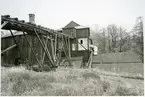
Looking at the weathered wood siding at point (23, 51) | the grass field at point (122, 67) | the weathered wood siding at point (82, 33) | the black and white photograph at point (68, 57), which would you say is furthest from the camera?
the weathered wood siding at point (82, 33)

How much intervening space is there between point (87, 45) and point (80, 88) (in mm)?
12541

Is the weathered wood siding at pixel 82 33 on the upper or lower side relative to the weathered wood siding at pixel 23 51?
upper

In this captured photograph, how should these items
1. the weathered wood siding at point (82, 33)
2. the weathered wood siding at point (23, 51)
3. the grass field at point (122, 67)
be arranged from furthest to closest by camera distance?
the weathered wood siding at point (82, 33)
the weathered wood siding at point (23, 51)
the grass field at point (122, 67)

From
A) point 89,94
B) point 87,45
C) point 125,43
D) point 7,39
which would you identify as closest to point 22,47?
point 7,39

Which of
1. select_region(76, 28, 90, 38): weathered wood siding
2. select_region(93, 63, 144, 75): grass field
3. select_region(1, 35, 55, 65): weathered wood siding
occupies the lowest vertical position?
select_region(93, 63, 144, 75): grass field

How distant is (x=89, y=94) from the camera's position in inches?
224

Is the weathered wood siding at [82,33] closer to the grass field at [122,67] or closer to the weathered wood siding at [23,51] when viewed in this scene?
the grass field at [122,67]

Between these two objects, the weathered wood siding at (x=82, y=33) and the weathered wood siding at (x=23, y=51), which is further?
the weathered wood siding at (x=82, y=33)

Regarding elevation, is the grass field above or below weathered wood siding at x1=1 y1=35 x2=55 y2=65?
below

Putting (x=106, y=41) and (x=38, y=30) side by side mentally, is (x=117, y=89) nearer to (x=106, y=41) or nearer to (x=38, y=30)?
(x=38, y=30)

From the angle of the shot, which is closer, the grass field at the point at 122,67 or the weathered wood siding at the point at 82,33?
the grass field at the point at 122,67

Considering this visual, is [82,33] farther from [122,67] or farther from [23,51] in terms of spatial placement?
[23,51]

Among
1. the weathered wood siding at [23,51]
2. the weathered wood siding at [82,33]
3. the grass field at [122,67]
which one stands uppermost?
the weathered wood siding at [82,33]

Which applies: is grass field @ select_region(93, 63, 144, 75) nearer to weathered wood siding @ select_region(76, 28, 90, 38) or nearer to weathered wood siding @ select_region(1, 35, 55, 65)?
weathered wood siding @ select_region(76, 28, 90, 38)
